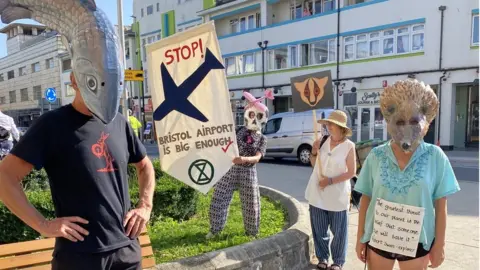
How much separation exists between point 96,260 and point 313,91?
10.7ft

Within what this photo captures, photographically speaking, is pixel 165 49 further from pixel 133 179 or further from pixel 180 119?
pixel 133 179

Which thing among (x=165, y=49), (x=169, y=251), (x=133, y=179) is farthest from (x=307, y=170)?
(x=165, y=49)

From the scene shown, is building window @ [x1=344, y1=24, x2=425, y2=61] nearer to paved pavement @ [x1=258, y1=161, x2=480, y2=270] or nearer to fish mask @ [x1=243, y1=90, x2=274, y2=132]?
paved pavement @ [x1=258, y1=161, x2=480, y2=270]

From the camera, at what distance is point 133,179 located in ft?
17.5

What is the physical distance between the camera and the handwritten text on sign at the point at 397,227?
2248 mm

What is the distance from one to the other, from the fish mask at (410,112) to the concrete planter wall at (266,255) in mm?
1668

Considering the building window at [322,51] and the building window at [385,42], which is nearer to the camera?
the building window at [385,42]

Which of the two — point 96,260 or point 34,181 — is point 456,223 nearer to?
point 96,260

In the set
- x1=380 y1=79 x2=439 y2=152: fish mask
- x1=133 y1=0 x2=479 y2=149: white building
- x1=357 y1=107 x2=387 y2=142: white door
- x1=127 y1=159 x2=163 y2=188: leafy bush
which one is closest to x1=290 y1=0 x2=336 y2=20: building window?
x1=133 y1=0 x2=479 y2=149: white building

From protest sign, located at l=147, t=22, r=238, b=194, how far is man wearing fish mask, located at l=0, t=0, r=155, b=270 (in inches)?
50.9

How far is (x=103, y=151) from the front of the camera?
1.89 metres

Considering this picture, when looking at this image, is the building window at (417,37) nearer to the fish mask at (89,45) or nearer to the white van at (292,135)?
the white van at (292,135)

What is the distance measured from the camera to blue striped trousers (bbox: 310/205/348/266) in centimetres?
374

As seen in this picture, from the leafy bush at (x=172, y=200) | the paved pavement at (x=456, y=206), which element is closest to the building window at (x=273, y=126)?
the paved pavement at (x=456, y=206)
